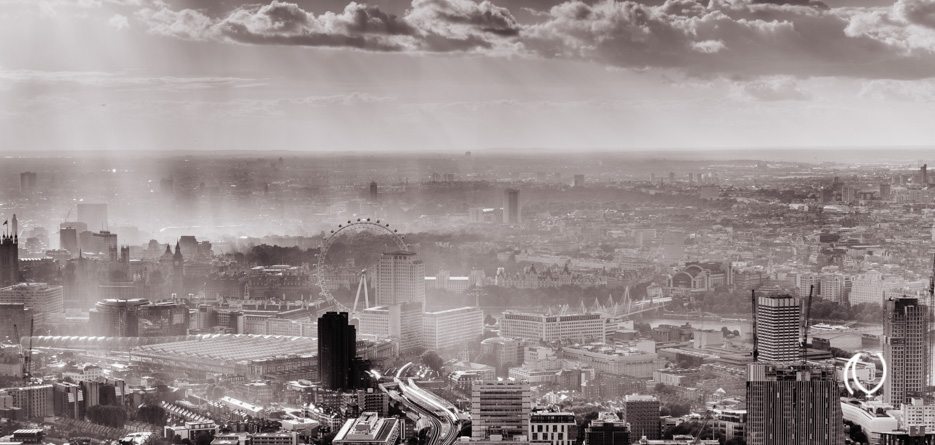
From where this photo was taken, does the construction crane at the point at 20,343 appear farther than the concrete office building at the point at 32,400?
Yes

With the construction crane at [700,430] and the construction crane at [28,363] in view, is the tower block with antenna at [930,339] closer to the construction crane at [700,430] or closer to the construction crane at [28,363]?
the construction crane at [700,430]

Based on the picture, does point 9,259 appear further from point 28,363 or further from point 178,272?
point 28,363

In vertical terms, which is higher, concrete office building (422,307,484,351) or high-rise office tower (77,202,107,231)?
high-rise office tower (77,202,107,231)

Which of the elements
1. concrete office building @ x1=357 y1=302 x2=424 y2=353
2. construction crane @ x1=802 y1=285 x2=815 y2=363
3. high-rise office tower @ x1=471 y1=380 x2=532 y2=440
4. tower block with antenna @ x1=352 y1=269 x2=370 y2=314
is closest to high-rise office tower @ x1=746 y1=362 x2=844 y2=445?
construction crane @ x1=802 y1=285 x2=815 y2=363

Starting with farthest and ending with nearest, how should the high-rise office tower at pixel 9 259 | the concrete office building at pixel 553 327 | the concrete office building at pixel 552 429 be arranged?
1. the high-rise office tower at pixel 9 259
2. the concrete office building at pixel 553 327
3. the concrete office building at pixel 552 429

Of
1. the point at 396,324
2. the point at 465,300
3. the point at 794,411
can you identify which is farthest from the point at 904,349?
the point at 465,300

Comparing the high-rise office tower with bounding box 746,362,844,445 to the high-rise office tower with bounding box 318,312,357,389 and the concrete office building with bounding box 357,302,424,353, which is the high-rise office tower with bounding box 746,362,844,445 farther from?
the concrete office building with bounding box 357,302,424,353

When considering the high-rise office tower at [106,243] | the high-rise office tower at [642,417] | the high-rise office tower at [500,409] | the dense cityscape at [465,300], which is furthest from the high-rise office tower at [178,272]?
the high-rise office tower at [642,417]
